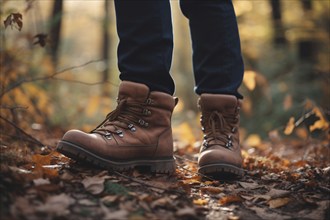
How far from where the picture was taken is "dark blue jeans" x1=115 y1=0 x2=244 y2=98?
172cm

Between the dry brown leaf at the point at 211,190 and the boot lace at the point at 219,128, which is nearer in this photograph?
the dry brown leaf at the point at 211,190

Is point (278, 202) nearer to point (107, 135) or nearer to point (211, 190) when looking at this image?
point (211, 190)

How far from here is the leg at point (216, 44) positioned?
6.63 ft

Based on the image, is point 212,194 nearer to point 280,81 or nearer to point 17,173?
point 17,173

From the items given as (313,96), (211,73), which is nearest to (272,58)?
(313,96)

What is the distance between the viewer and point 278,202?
1.61 meters

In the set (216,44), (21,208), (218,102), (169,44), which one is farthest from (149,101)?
(21,208)

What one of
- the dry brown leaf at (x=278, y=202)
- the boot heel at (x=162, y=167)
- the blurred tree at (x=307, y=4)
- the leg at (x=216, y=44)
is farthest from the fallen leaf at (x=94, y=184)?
the blurred tree at (x=307, y=4)

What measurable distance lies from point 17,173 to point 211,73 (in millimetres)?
1067

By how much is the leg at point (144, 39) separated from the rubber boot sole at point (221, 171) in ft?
1.54

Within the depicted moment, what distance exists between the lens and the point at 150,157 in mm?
1837

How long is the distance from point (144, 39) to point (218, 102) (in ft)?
1.74

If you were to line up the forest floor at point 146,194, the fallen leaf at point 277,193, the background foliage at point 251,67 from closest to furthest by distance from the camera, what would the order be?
the forest floor at point 146,194, the fallen leaf at point 277,193, the background foliage at point 251,67

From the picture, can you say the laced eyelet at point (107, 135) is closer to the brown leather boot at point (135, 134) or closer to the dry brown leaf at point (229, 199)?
the brown leather boot at point (135, 134)
